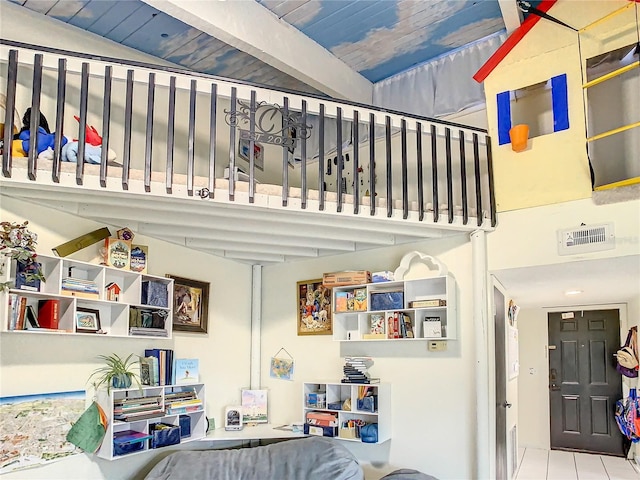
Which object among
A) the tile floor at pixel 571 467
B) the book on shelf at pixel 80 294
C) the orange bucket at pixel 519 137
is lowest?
the tile floor at pixel 571 467

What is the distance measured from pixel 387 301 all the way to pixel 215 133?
196cm

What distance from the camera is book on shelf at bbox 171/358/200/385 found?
4336mm

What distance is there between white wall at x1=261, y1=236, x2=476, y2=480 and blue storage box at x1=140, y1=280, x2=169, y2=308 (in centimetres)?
141

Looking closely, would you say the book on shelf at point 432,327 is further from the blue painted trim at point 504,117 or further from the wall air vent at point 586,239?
the blue painted trim at point 504,117

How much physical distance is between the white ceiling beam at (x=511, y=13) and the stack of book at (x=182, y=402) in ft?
12.5

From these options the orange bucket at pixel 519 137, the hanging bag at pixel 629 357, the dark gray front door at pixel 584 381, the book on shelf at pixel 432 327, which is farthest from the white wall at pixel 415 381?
the dark gray front door at pixel 584 381

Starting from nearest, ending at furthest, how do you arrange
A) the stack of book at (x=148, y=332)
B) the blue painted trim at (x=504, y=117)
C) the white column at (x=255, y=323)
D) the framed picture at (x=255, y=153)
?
the stack of book at (x=148, y=332) < the blue painted trim at (x=504, y=117) < the white column at (x=255, y=323) < the framed picture at (x=255, y=153)

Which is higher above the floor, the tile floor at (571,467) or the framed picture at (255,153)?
the framed picture at (255,153)

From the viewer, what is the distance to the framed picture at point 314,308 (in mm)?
4984

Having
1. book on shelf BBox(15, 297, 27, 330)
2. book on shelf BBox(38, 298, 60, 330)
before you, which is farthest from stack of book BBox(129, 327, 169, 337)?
book on shelf BBox(15, 297, 27, 330)

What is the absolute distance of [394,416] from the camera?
4508 mm

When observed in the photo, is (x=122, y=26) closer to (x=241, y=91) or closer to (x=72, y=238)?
(x=241, y=91)

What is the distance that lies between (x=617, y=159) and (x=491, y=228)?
97 centimetres

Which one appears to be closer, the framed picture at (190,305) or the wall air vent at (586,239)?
the wall air vent at (586,239)
